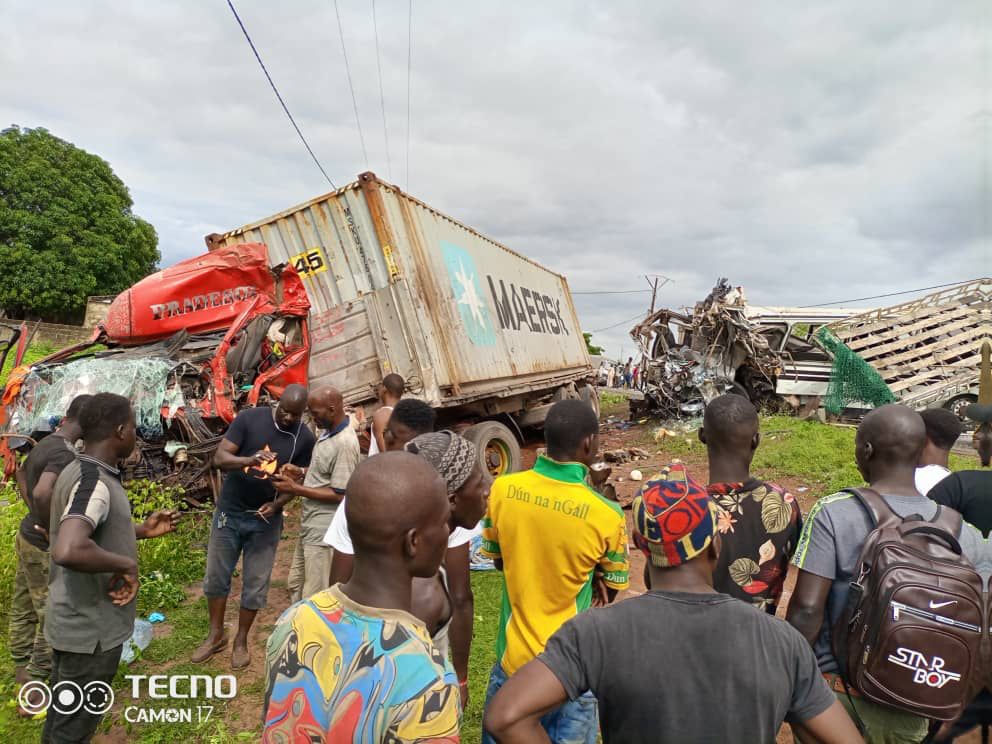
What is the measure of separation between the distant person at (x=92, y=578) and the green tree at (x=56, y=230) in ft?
70.2

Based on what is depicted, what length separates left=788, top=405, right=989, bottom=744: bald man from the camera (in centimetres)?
186

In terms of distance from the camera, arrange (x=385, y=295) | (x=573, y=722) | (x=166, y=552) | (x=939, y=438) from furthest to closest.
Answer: (x=385, y=295)
(x=166, y=552)
(x=939, y=438)
(x=573, y=722)

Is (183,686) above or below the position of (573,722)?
below

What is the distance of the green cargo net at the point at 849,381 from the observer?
443 inches

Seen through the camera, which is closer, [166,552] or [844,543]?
[844,543]

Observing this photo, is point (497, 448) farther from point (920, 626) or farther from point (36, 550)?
point (920, 626)

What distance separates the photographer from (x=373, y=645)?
116 cm

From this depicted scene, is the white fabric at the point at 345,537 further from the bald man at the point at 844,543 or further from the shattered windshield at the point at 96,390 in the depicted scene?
the shattered windshield at the point at 96,390

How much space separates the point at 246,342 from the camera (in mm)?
5934

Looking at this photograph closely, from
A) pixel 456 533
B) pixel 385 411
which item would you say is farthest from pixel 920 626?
pixel 385 411

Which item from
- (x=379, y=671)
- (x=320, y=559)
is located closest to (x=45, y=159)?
(x=320, y=559)

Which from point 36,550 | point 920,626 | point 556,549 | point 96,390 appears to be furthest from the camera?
point 96,390

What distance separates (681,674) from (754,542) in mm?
983

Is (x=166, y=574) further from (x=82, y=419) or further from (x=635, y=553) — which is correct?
(x=635, y=553)
